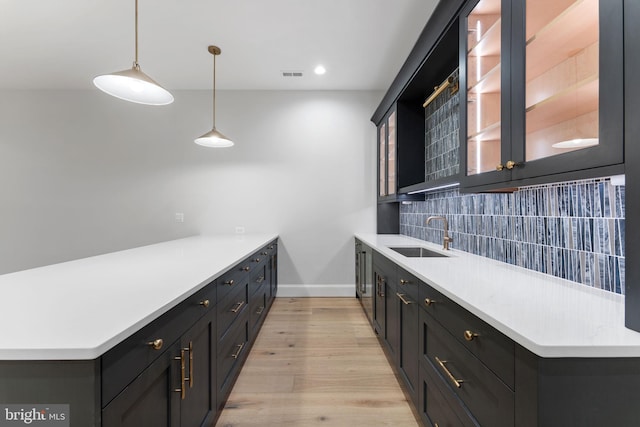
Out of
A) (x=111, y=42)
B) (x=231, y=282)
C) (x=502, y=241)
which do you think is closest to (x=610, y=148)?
(x=502, y=241)

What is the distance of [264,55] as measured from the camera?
118 inches

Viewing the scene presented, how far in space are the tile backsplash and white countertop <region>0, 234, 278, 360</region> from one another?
1.64 m

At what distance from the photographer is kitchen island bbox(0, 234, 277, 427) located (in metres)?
0.66

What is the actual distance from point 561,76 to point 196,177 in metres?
3.84

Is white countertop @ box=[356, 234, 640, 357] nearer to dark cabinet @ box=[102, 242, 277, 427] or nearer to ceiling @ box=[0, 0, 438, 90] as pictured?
dark cabinet @ box=[102, 242, 277, 427]

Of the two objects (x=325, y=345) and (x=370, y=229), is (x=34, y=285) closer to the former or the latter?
(x=325, y=345)

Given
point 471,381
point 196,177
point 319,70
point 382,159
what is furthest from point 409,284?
point 196,177

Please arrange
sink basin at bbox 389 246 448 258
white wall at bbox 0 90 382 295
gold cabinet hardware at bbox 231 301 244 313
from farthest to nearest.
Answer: white wall at bbox 0 90 382 295 < sink basin at bbox 389 246 448 258 < gold cabinet hardware at bbox 231 301 244 313

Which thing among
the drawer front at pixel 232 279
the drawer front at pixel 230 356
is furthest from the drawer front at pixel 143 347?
the drawer front at pixel 230 356

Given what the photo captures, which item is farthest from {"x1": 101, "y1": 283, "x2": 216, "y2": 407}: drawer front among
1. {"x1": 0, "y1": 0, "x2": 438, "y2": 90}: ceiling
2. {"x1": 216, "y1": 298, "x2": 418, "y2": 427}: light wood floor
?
{"x1": 0, "y1": 0, "x2": 438, "y2": 90}: ceiling

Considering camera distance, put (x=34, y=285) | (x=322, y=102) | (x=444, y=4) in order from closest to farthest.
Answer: (x=34, y=285)
(x=444, y=4)
(x=322, y=102)

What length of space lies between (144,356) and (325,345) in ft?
6.19

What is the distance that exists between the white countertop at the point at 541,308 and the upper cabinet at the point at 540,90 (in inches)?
17.0

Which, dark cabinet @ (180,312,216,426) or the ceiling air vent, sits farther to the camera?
the ceiling air vent
